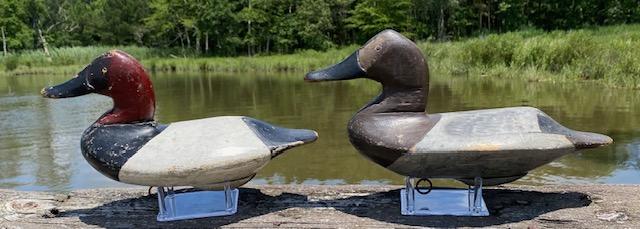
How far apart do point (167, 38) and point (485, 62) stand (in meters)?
28.9

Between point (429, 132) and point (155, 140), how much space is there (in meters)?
1.52

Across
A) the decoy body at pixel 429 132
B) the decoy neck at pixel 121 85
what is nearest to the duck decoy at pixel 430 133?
the decoy body at pixel 429 132

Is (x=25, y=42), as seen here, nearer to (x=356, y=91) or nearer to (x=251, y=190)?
(x=356, y=91)

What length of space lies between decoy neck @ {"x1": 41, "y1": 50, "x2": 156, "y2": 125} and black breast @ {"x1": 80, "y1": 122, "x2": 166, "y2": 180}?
6 centimetres

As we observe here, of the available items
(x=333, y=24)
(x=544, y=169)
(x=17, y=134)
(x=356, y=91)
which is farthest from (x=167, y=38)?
(x=544, y=169)

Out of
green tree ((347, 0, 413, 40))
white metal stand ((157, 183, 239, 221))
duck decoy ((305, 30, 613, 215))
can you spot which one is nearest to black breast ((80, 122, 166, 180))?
white metal stand ((157, 183, 239, 221))

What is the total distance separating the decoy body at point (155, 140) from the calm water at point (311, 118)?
10.3ft

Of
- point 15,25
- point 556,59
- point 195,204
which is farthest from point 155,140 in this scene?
point 15,25

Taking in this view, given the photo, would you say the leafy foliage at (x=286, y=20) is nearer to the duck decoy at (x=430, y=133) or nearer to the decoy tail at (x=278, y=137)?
the duck decoy at (x=430, y=133)

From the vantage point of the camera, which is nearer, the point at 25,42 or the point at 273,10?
the point at 273,10

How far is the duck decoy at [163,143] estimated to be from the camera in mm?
3006

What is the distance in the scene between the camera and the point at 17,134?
1016 cm

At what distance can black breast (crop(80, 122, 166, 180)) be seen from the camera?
315 centimetres

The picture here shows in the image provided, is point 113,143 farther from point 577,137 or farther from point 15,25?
point 15,25
